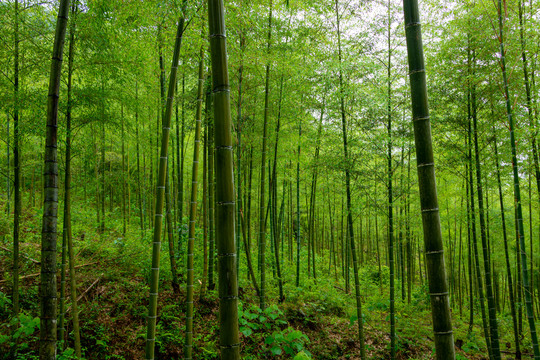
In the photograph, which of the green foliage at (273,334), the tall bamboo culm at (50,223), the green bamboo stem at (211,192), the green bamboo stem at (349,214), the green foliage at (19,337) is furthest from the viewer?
the green bamboo stem at (349,214)

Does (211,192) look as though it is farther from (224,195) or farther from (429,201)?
(429,201)

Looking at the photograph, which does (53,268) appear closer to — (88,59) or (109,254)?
(88,59)

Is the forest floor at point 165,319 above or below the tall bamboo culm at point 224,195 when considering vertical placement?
below

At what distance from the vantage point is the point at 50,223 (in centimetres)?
227

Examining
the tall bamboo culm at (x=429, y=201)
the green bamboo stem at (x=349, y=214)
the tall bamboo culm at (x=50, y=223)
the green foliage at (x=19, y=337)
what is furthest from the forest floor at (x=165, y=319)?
the tall bamboo culm at (x=429, y=201)

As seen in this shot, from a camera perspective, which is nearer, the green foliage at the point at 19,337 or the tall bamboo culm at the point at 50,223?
the tall bamboo culm at the point at 50,223

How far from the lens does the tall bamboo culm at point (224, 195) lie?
1.37 m

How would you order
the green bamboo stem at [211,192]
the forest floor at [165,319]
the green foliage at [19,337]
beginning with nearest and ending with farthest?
the green foliage at [19,337], the forest floor at [165,319], the green bamboo stem at [211,192]

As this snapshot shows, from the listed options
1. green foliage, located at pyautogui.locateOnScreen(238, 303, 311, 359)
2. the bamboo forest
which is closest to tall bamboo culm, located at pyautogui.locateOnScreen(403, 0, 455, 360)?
the bamboo forest

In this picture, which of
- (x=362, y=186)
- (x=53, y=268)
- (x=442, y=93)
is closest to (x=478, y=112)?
(x=442, y=93)

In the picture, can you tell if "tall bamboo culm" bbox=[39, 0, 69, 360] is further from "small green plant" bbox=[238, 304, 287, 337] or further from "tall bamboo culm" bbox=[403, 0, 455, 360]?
"tall bamboo culm" bbox=[403, 0, 455, 360]

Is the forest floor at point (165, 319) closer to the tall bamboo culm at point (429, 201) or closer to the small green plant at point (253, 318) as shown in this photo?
the small green plant at point (253, 318)

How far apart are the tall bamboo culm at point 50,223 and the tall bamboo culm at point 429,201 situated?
2426 mm

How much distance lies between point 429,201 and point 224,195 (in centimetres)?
102
